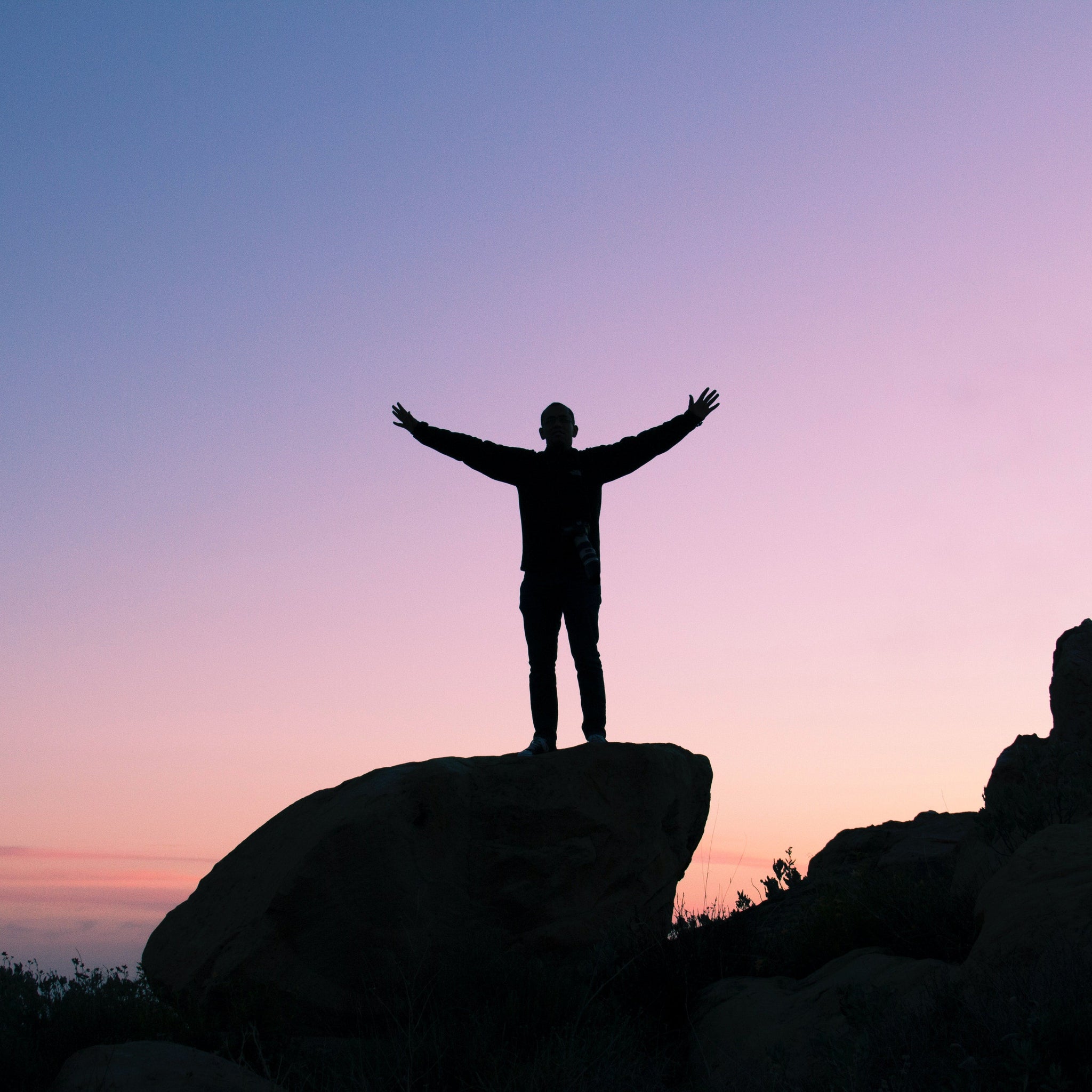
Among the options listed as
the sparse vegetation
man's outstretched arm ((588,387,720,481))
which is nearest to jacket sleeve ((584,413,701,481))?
man's outstretched arm ((588,387,720,481))

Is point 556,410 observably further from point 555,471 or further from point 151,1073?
point 151,1073

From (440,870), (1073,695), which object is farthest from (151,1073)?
(1073,695)

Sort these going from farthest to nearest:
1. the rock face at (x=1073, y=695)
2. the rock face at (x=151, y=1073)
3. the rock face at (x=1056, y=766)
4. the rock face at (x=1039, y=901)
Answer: the rock face at (x=1073, y=695) < the rock face at (x=1056, y=766) < the rock face at (x=151, y=1073) < the rock face at (x=1039, y=901)

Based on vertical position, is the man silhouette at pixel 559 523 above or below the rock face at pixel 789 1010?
above

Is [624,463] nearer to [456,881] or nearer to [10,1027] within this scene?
[456,881]

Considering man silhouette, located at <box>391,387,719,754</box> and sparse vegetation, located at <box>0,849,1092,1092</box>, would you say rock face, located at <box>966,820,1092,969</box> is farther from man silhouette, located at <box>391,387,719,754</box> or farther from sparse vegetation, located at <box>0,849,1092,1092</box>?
man silhouette, located at <box>391,387,719,754</box>

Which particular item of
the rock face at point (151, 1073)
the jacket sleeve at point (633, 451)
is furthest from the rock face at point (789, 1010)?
the jacket sleeve at point (633, 451)

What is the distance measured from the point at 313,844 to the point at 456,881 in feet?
3.31

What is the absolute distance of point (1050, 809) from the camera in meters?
6.14

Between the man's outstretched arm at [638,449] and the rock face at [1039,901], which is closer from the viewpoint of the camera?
the rock face at [1039,901]

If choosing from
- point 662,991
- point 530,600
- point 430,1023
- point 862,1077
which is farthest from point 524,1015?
point 530,600

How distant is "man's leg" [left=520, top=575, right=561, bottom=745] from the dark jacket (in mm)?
177

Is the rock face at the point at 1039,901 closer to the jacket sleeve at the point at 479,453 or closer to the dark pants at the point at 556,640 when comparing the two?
the dark pants at the point at 556,640

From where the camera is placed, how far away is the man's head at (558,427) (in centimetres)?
799
